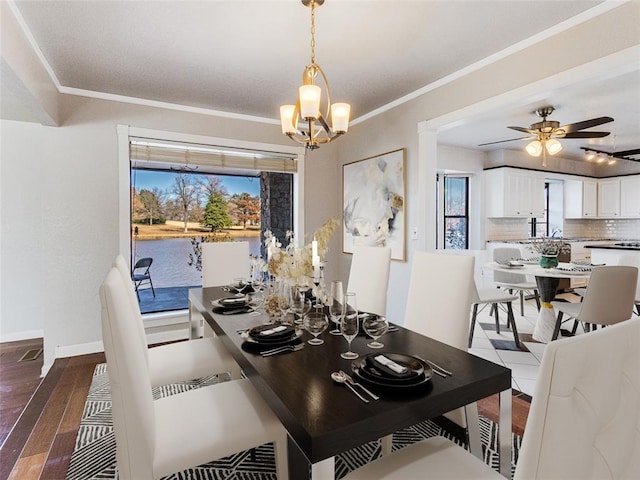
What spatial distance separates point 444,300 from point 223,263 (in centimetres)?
207

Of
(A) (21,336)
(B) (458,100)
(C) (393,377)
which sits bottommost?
(A) (21,336)

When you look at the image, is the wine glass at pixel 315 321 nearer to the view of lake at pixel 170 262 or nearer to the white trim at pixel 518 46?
the white trim at pixel 518 46

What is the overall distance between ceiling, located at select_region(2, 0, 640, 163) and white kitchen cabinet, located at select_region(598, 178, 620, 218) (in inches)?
161

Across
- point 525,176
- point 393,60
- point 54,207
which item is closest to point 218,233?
point 54,207

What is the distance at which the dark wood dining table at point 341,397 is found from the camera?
947 millimetres

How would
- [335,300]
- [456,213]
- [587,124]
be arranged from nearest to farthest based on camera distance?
1. [335,300]
2. [587,124]
3. [456,213]

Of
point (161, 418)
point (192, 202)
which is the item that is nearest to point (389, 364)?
point (161, 418)

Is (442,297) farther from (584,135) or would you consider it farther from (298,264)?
(584,135)

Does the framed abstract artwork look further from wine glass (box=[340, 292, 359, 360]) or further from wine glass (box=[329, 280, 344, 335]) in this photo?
wine glass (box=[340, 292, 359, 360])

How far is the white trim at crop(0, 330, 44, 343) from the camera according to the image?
3852 mm

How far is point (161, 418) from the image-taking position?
1.40m

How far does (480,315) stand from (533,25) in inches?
145

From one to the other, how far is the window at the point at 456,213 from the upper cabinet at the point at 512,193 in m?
0.37

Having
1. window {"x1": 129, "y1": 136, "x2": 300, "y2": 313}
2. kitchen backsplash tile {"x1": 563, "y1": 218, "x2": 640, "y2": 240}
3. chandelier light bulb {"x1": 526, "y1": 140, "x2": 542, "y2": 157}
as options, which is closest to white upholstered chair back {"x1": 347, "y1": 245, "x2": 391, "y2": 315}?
window {"x1": 129, "y1": 136, "x2": 300, "y2": 313}
